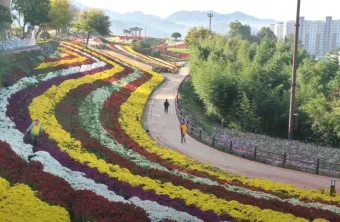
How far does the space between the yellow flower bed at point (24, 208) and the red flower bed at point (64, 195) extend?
0.31m

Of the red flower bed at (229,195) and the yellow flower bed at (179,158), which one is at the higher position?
the red flower bed at (229,195)

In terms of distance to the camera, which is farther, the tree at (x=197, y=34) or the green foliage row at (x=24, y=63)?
the tree at (x=197, y=34)

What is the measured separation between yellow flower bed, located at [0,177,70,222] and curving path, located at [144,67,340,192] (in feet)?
35.5

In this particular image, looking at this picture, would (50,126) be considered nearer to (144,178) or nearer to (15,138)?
(15,138)

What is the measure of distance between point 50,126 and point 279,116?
748 inches

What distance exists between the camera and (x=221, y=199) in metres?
14.5

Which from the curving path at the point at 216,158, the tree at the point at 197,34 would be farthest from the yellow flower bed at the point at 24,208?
the tree at the point at 197,34

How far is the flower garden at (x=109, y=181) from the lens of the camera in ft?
40.4

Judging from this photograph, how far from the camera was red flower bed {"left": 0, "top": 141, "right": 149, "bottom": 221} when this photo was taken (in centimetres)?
1182

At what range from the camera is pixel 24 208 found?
37.9 feet

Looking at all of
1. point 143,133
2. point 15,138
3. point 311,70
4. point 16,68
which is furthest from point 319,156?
point 311,70

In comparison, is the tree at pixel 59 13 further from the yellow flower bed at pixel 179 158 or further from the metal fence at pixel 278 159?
the metal fence at pixel 278 159

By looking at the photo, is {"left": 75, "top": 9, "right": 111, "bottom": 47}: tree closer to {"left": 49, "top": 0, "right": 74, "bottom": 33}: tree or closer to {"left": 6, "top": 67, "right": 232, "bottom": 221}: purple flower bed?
{"left": 49, "top": 0, "right": 74, "bottom": 33}: tree

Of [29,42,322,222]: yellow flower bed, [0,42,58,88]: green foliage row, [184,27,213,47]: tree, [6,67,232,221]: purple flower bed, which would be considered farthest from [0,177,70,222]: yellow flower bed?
[184,27,213,47]: tree
